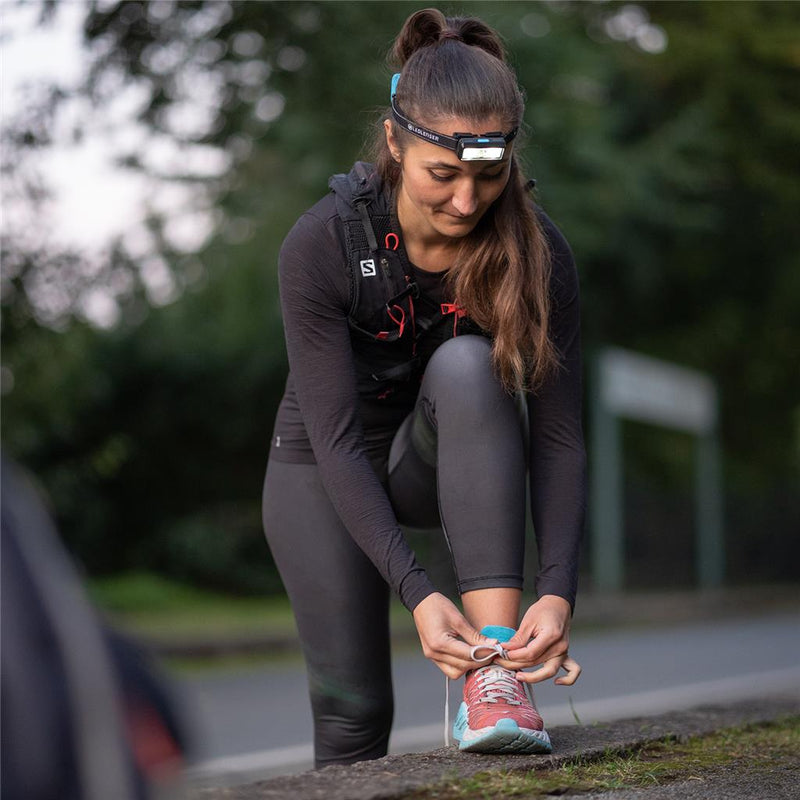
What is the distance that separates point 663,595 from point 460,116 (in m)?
16.1

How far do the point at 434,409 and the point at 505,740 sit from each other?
718 mm

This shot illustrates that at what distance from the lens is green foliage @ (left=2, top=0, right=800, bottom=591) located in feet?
35.1

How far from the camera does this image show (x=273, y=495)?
323 centimetres

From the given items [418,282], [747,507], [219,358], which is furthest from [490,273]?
[747,507]

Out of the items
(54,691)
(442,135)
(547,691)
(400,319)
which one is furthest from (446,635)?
(547,691)

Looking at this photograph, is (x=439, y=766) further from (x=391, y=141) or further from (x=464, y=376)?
(x=391, y=141)

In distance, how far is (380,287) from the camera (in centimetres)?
297

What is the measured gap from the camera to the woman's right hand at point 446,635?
99.3 inches

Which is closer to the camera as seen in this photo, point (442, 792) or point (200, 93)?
point (442, 792)

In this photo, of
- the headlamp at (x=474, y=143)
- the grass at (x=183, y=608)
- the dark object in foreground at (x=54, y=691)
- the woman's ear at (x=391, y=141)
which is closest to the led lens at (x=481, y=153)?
the headlamp at (x=474, y=143)

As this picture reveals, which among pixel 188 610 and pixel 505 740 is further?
pixel 188 610

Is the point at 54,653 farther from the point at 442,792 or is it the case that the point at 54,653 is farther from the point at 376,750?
the point at 376,750

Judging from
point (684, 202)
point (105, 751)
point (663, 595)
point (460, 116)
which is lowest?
point (663, 595)

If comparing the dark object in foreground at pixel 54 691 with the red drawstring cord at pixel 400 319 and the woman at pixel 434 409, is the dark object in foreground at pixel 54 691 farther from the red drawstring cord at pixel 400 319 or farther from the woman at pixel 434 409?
the red drawstring cord at pixel 400 319
